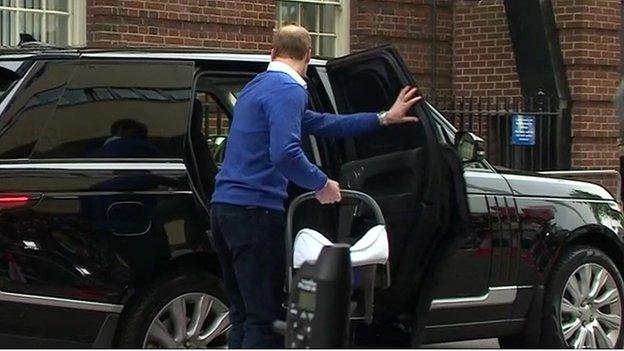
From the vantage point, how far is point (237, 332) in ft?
16.9

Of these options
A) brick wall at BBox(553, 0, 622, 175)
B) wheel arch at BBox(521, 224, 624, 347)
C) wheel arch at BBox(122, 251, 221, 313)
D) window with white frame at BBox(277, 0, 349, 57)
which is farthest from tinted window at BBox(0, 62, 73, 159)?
brick wall at BBox(553, 0, 622, 175)

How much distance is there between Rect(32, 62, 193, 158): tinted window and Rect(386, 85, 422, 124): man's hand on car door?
3.44ft

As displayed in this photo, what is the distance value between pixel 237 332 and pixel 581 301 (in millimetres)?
2688

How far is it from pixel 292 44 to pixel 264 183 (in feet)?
2.00

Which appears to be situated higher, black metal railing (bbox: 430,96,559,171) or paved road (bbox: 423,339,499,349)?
black metal railing (bbox: 430,96,559,171)

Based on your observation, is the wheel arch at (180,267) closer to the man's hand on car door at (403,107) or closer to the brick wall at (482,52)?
the man's hand on car door at (403,107)

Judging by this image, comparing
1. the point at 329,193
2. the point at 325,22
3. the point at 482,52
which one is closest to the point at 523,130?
the point at 482,52

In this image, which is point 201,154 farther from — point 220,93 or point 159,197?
point 220,93

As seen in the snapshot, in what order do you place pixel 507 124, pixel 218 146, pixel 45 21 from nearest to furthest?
pixel 218 146 → pixel 45 21 → pixel 507 124

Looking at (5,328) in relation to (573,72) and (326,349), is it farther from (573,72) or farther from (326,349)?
(573,72)

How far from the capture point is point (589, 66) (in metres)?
13.1

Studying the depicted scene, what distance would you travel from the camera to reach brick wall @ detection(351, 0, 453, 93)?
1310 centimetres

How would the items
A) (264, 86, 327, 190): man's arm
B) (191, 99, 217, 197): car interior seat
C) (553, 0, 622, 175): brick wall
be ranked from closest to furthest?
(264, 86, 327, 190): man's arm → (191, 99, 217, 197): car interior seat → (553, 0, 622, 175): brick wall

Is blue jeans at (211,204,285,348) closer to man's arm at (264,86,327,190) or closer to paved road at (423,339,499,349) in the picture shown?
man's arm at (264,86,327,190)
